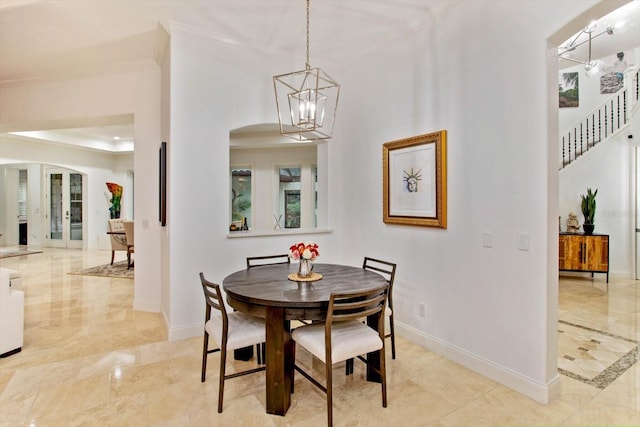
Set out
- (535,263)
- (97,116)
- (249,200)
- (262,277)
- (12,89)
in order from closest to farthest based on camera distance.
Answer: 1. (535,263)
2. (262,277)
3. (97,116)
4. (12,89)
5. (249,200)

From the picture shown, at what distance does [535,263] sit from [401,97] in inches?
79.2

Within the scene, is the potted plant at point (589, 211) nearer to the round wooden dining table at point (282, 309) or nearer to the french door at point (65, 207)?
the round wooden dining table at point (282, 309)

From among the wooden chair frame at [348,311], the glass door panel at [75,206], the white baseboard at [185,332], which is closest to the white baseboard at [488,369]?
the wooden chair frame at [348,311]

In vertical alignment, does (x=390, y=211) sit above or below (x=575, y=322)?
above

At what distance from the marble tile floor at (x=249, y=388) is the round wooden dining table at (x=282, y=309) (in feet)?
0.52

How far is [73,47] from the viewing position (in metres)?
3.82

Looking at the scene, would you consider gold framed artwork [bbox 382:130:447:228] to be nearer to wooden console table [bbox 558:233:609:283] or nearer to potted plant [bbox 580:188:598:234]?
wooden console table [bbox 558:233:609:283]

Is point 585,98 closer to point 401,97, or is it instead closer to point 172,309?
point 401,97

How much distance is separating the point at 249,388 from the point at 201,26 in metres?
3.38

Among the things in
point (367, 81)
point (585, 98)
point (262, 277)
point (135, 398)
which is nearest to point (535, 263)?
point (262, 277)

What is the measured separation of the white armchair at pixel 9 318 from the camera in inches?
115

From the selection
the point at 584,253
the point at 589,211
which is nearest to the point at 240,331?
the point at 584,253

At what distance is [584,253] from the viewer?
5871 mm

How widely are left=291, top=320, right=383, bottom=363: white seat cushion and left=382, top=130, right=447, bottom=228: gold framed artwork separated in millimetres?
1306
